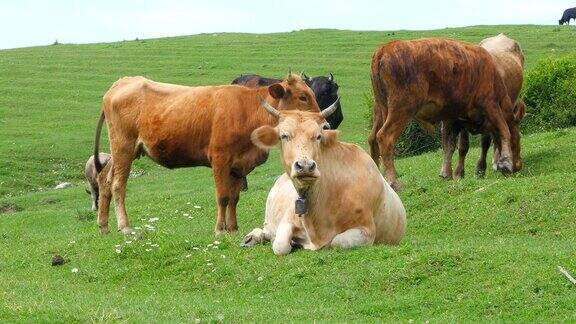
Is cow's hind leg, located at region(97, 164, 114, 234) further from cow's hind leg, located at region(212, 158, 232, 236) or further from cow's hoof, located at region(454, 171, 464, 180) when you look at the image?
cow's hoof, located at region(454, 171, 464, 180)

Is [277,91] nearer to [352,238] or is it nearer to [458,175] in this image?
[352,238]

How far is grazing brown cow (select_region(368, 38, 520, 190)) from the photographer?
16.9 metres

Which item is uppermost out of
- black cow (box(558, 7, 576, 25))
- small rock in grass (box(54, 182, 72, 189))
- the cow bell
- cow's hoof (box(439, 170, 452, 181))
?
the cow bell

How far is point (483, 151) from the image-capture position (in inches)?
776

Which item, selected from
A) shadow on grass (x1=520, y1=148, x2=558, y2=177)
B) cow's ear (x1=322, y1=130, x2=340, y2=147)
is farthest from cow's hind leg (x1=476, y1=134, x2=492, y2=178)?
cow's ear (x1=322, y1=130, x2=340, y2=147)

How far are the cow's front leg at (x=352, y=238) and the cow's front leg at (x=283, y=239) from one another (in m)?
0.56

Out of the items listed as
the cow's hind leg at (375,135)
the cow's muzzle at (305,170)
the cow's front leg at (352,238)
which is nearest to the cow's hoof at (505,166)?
the cow's hind leg at (375,135)

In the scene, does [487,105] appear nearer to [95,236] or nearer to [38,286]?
[95,236]

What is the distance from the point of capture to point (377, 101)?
17547 mm

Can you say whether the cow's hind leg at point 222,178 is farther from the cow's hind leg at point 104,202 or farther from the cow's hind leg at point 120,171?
the cow's hind leg at point 104,202

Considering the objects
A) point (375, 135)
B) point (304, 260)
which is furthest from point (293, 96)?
point (304, 260)

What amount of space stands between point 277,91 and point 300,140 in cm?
269

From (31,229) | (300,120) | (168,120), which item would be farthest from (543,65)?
(300,120)

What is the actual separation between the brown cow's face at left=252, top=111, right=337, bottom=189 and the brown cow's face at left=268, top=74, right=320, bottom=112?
2029 mm
